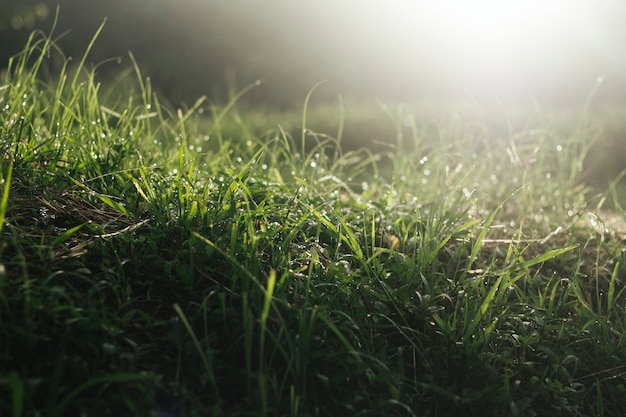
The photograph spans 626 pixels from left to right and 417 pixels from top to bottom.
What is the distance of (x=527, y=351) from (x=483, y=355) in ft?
0.84

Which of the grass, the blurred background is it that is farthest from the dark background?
the grass

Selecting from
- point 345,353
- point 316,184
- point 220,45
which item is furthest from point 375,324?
point 220,45

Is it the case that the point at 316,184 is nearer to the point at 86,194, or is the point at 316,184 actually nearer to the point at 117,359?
the point at 86,194

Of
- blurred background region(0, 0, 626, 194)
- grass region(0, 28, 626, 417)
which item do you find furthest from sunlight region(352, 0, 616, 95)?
grass region(0, 28, 626, 417)

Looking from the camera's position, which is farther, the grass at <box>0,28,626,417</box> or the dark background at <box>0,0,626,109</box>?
the dark background at <box>0,0,626,109</box>

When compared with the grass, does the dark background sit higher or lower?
lower

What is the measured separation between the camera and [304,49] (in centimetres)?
1119

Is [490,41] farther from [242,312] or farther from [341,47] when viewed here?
[242,312]

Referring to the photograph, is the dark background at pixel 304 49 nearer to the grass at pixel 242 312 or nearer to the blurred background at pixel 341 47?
the blurred background at pixel 341 47

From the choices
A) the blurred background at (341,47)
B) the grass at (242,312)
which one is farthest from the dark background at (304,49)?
the grass at (242,312)

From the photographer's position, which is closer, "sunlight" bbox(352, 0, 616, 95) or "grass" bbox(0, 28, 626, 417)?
"grass" bbox(0, 28, 626, 417)

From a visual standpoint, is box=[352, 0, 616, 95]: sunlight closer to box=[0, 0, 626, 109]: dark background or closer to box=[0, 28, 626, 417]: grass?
box=[0, 0, 626, 109]: dark background

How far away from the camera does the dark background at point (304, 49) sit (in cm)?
953

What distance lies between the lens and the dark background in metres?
9.53
